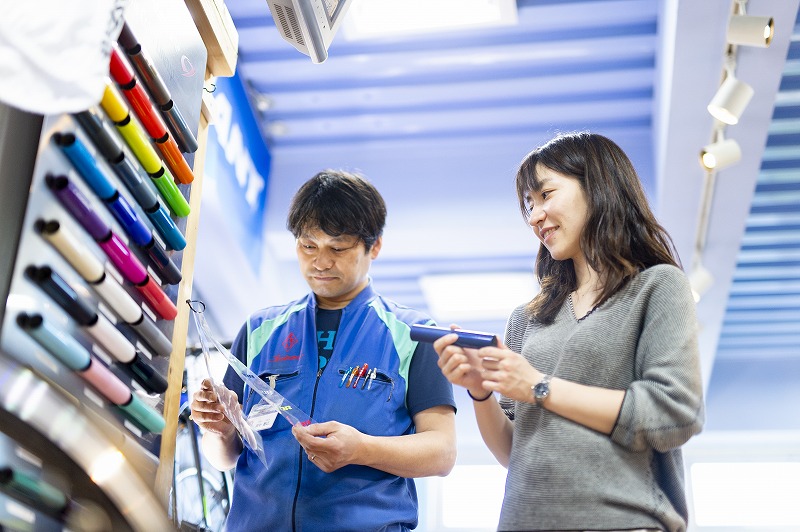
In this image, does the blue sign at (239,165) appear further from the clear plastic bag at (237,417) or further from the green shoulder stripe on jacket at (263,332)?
the clear plastic bag at (237,417)

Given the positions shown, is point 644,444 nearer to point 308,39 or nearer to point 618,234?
point 618,234

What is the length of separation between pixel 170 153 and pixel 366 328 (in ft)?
2.09

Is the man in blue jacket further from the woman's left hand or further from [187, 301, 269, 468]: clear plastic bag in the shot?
the woman's left hand

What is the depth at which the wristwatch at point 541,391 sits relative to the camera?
1.48 m

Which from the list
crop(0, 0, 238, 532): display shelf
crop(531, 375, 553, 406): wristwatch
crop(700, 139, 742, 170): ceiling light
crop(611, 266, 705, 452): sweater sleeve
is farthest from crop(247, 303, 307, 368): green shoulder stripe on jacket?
crop(700, 139, 742, 170): ceiling light

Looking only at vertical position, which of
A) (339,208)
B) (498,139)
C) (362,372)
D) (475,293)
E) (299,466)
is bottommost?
(299,466)

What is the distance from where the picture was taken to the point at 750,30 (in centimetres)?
326

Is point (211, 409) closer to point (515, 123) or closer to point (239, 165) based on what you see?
point (239, 165)

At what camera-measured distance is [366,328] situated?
1999mm

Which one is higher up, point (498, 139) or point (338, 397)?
point (498, 139)

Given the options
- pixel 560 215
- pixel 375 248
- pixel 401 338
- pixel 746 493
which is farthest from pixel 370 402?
pixel 746 493

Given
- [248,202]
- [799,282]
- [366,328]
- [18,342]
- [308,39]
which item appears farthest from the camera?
[799,282]

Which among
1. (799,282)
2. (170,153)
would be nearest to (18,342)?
(170,153)

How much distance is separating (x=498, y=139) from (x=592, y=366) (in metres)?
3.59
